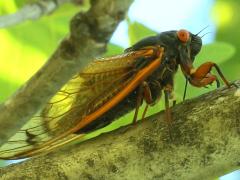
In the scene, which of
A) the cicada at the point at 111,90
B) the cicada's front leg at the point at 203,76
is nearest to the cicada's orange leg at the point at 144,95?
the cicada at the point at 111,90

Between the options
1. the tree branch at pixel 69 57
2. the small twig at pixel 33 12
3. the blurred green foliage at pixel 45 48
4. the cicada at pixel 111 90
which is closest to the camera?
the tree branch at pixel 69 57

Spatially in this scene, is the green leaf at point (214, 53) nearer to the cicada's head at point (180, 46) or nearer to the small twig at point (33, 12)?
the cicada's head at point (180, 46)

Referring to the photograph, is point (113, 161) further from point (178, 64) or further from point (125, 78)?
point (178, 64)

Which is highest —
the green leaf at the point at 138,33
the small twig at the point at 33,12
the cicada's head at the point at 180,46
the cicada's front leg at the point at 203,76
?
the green leaf at the point at 138,33

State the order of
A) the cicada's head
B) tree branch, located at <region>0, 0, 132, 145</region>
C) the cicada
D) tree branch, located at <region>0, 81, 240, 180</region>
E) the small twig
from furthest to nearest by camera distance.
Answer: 1. the cicada's head
2. the cicada
3. tree branch, located at <region>0, 81, 240, 180</region>
4. the small twig
5. tree branch, located at <region>0, 0, 132, 145</region>

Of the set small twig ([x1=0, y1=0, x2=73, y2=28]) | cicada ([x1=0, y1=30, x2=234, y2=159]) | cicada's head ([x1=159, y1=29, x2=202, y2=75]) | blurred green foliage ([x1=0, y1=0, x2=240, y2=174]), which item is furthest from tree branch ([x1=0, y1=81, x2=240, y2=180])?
small twig ([x1=0, y1=0, x2=73, y2=28])

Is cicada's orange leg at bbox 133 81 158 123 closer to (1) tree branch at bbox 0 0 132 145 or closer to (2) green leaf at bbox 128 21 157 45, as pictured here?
(2) green leaf at bbox 128 21 157 45

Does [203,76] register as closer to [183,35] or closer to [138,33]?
[183,35]
